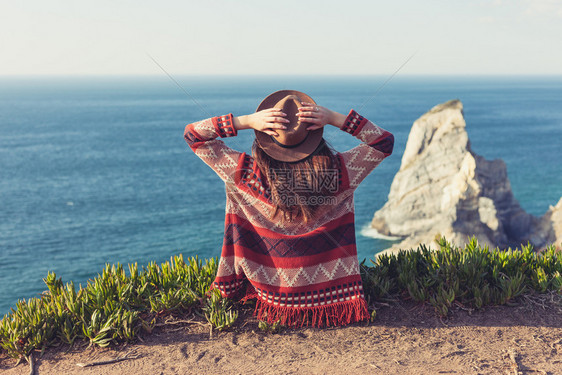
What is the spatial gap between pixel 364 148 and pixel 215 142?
5.04ft

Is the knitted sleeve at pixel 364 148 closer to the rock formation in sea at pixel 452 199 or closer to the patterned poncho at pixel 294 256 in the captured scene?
the patterned poncho at pixel 294 256

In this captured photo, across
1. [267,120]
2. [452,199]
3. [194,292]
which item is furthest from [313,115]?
[452,199]

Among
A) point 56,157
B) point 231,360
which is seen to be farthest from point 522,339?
point 56,157

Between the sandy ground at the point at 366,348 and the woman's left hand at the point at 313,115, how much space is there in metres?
2.25

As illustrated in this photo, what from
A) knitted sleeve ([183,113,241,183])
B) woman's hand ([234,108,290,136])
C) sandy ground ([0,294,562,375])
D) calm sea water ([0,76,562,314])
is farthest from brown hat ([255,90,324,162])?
calm sea water ([0,76,562,314])

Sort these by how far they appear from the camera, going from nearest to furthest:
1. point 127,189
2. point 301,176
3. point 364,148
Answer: point 301,176 < point 364,148 < point 127,189

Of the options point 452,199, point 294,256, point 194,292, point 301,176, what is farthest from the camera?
point 452,199

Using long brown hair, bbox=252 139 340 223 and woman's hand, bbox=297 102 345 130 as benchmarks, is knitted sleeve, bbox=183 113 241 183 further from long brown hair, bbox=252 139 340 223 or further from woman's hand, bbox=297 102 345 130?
woman's hand, bbox=297 102 345 130

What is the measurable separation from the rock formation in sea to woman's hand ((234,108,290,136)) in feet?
110

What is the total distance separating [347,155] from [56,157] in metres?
95.4

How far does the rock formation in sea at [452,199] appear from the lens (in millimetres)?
35875

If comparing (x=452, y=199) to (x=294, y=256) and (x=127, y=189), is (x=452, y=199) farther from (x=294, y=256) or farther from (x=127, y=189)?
(x=127, y=189)

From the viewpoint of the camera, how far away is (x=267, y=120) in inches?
177

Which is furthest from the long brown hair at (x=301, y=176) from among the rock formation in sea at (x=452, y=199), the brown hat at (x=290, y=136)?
the rock formation in sea at (x=452, y=199)
